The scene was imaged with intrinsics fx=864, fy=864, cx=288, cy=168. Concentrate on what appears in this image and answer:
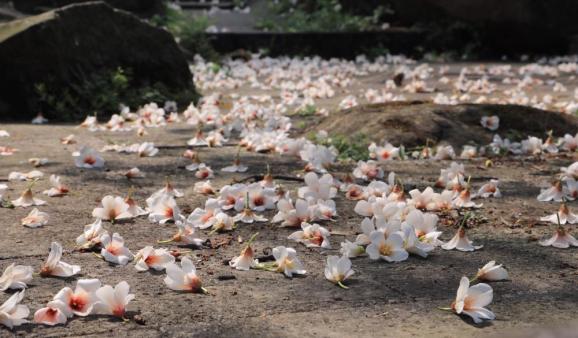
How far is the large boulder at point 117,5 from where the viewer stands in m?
13.9

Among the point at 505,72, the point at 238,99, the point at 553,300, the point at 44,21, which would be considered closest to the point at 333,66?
the point at 505,72

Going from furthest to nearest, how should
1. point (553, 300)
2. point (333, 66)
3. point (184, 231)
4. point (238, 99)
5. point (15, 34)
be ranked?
point (333, 66) → point (238, 99) → point (15, 34) → point (184, 231) → point (553, 300)

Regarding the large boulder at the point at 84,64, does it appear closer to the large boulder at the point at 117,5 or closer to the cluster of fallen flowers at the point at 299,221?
the cluster of fallen flowers at the point at 299,221

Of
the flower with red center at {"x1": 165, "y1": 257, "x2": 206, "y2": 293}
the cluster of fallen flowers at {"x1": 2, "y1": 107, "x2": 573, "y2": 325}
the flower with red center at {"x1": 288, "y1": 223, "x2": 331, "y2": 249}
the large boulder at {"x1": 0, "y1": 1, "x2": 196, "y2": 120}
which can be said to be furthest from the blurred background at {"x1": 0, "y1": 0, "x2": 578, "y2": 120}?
the flower with red center at {"x1": 165, "y1": 257, "x2": 206, "y2": 293}

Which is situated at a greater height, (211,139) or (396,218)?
(396,218)

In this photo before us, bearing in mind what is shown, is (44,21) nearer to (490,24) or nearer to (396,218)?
(396,218)

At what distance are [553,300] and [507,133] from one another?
297cm

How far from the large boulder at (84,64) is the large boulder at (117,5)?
6721mm

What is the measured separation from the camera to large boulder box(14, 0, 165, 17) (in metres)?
13.9

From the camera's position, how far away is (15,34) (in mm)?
6590

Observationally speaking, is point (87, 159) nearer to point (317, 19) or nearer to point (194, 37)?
point (194, 37)

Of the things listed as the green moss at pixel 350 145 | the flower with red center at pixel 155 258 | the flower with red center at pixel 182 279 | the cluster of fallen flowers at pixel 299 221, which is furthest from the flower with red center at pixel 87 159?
the flower with red center at pixel 182 279

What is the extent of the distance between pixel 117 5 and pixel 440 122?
1005cm

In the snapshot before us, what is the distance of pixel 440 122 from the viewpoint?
5246mm
